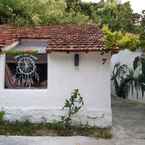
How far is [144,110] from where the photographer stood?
19.9m

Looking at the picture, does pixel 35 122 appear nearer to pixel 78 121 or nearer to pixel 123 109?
pixel 78 121

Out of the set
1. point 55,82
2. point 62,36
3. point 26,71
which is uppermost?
point 62,36

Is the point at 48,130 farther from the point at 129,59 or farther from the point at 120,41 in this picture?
the point at 129,59

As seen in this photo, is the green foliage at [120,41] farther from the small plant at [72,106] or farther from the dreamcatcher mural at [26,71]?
the dreamcatcher mural at [26,71]

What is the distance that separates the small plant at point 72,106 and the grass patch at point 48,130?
0.67 feet

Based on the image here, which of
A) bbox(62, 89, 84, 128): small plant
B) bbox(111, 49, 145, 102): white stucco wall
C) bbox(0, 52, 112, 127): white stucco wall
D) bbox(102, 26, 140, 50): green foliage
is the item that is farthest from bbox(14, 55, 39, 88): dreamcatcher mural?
bbox(111, 49, 145, 102): white stucco wall

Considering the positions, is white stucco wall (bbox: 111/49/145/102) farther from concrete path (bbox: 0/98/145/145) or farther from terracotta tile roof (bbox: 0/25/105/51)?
terracotta tile roof (bbox: 0/25/105/51)

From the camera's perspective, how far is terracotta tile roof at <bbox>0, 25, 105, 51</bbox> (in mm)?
14641

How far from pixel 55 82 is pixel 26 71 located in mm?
1166

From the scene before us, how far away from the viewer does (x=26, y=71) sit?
15.3 meters

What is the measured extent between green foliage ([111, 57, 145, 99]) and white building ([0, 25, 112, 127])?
742cm

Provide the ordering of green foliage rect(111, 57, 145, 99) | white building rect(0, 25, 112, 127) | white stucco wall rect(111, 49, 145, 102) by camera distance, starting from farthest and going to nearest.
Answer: white stucco wall rect(111, 49, 145, 102), green foliage rect(111, 57, 145, 99), white building rect(0, 25, 112, 127)

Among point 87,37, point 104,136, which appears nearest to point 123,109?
point 87,37

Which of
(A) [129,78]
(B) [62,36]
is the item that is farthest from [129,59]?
(B) [62,36]
